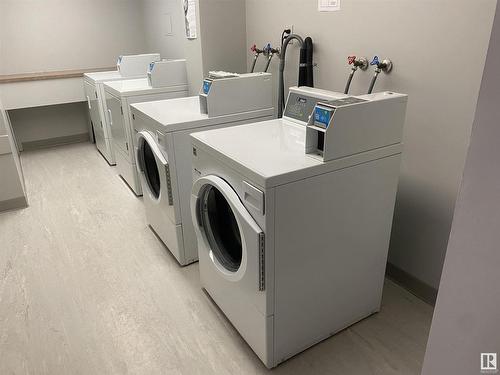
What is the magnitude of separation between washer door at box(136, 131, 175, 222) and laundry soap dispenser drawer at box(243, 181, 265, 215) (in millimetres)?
779

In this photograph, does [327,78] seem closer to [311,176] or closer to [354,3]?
[354,3]

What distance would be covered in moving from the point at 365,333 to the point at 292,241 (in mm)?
722

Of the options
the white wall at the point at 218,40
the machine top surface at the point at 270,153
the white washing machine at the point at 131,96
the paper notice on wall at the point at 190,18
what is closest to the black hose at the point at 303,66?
the machine top surface at the point at 270,153

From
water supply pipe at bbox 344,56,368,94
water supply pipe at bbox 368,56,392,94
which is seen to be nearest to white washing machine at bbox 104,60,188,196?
water supply pipe at bbox 344,56,368,94

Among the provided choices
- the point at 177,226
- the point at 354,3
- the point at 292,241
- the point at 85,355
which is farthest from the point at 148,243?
the point at 354,3

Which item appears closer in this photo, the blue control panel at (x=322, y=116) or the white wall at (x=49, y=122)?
the blue control panel at (x=322, y=116)

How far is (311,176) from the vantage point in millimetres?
1345

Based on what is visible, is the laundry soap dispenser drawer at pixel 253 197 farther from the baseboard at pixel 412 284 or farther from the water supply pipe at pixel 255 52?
the water supply pipe at pixel 255 52

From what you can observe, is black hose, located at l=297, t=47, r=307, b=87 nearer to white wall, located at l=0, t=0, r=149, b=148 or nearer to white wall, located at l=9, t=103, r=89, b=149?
white wall, located at l=0, t=0, r=149, b=148

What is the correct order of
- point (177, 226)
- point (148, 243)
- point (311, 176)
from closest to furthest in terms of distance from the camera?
point (311, 176) → point (177, 226) → point (148, 243)

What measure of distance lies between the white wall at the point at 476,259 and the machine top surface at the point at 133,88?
2650 millimetres

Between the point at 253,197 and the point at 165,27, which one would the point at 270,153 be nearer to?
the point at 253,197

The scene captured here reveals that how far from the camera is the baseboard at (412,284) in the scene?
6.35 feet

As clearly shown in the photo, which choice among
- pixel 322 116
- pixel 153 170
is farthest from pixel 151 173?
pixel 322 116
